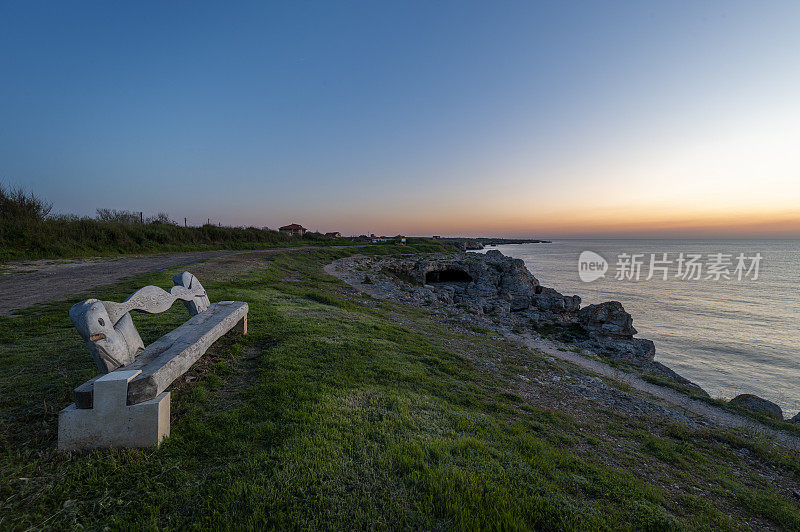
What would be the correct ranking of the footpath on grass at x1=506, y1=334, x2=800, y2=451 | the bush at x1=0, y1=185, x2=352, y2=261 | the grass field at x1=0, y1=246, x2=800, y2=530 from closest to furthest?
the grass field at x1=0, y1=246, x2=800, y2=530, the footpath on grass at x1=506, y1=334, x2=800, y2=451, the bush at x1=0, y1=185, x2=352, y2=261

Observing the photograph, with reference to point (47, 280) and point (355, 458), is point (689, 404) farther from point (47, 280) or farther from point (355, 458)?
point (47, 280)

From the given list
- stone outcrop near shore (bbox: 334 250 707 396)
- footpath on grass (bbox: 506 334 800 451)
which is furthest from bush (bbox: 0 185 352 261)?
footpath on grass (bbox: 506 334 800 451)

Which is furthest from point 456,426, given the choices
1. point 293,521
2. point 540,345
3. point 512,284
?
point 512,284

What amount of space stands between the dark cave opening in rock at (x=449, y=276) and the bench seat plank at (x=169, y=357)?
35.7 meters

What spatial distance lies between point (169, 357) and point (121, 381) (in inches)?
27.6

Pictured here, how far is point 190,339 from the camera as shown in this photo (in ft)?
15.4

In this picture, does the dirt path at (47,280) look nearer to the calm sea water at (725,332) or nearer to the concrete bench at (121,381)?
the concrete bench at (121,381)

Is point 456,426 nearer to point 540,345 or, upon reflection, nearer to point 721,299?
point 540,345

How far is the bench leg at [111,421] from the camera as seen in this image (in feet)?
10.4

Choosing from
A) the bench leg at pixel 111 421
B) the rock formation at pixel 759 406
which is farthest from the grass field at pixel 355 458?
the rock formation at pixel 759 406

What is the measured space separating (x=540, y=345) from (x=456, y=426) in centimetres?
1087

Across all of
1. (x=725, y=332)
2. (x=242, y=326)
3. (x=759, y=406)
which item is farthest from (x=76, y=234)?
(x=725, y=332)

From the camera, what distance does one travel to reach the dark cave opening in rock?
137 ft

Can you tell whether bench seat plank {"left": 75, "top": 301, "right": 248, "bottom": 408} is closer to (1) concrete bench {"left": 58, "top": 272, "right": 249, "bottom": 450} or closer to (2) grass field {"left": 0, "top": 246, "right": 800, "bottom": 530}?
(1) concrete bench {"left": 58, "top": 272, "right": 249, "bottom": 450}
